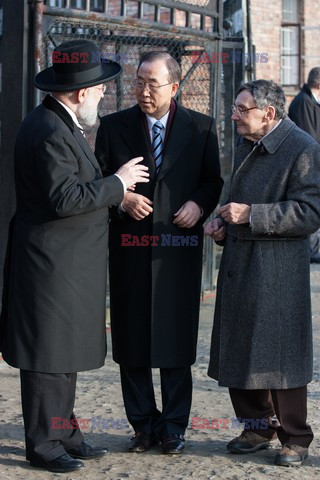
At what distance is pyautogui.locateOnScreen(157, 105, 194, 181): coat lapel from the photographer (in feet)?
16.9

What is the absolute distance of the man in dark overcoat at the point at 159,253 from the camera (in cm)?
513

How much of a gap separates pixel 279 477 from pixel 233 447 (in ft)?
1.29

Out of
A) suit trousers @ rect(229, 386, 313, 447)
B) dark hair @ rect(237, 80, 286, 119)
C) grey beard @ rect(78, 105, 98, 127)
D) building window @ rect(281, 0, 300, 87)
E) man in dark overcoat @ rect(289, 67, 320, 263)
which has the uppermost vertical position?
building window @ rect(281, 0, 300, 87)

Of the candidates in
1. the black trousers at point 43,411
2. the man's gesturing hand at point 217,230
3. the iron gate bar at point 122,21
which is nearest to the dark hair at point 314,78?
the iron gate bar at point 122,21

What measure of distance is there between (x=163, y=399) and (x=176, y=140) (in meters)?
1.31

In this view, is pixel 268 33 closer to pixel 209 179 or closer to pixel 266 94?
pixel 209 179

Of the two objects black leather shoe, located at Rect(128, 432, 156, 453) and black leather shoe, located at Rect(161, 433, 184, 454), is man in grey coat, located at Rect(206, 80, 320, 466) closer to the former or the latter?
black leather shoe, located at Rect(161, 433, 184, 454)

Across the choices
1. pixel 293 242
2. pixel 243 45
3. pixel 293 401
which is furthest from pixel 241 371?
pixel 243 45

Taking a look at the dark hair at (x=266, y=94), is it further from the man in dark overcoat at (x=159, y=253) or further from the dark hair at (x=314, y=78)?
the dark hair at (x=314, y=78)

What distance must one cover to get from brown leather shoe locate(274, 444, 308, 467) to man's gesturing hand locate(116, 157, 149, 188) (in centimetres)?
145

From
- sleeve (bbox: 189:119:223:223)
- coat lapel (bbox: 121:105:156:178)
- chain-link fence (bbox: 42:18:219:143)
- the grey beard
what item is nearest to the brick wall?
chain-link fence (bbox: 42:18:219:143)

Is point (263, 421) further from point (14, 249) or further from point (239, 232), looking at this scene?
point (14, 249)

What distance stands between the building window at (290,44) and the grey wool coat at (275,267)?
674 inches

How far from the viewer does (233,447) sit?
507 cm
